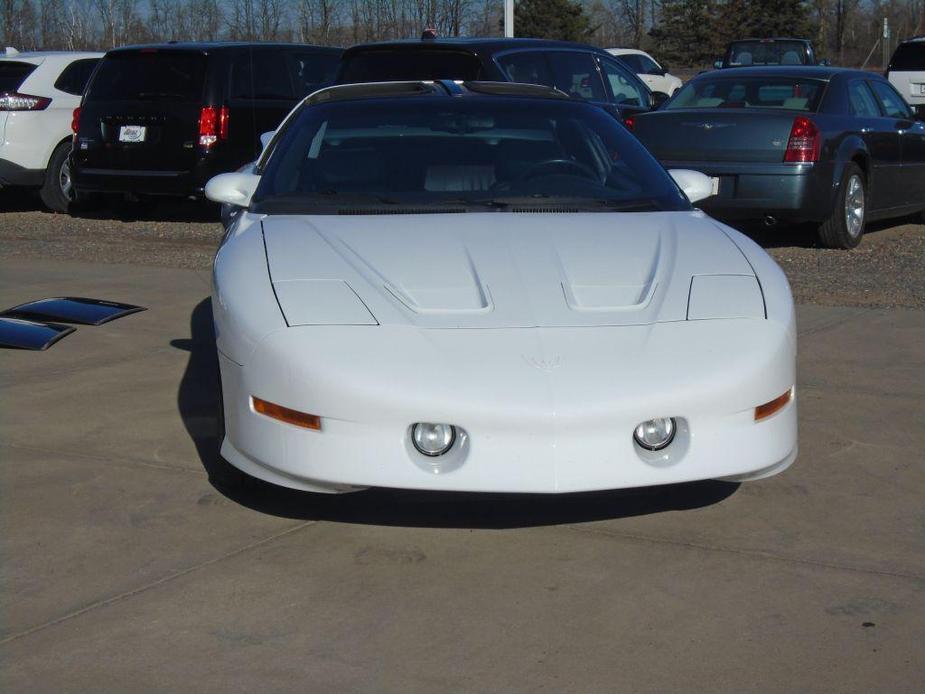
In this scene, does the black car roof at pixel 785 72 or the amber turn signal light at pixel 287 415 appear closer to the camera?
the amber turn signal light at pixel 287 415

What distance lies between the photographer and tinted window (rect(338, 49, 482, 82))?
10.9 meters

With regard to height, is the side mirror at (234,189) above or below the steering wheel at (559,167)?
below

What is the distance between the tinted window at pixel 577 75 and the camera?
38.0 ft

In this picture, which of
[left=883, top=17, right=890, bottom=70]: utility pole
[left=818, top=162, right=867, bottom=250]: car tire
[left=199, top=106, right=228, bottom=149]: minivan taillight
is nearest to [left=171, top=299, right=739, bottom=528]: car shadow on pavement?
[left=818, top=162, right=867, bottom=250]: car tire

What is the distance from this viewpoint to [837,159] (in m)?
10.1

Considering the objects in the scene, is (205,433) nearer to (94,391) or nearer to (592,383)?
(94,391)

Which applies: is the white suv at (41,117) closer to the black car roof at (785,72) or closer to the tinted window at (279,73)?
the tinted window at (279,73)

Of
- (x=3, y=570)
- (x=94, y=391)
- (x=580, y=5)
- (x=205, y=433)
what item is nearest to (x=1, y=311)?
(x=94, y=391)

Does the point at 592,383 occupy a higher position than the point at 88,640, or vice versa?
the point at 592,383

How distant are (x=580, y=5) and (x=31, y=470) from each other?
43701 millimetres

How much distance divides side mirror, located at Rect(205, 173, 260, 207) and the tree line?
991 inches

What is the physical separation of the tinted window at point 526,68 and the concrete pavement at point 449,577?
19.9 ft

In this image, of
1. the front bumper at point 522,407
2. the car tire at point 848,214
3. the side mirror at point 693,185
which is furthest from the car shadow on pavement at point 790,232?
the front bumper at point 522,407

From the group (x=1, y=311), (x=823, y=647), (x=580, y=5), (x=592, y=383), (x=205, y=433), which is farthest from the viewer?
(x=580, y=5)
